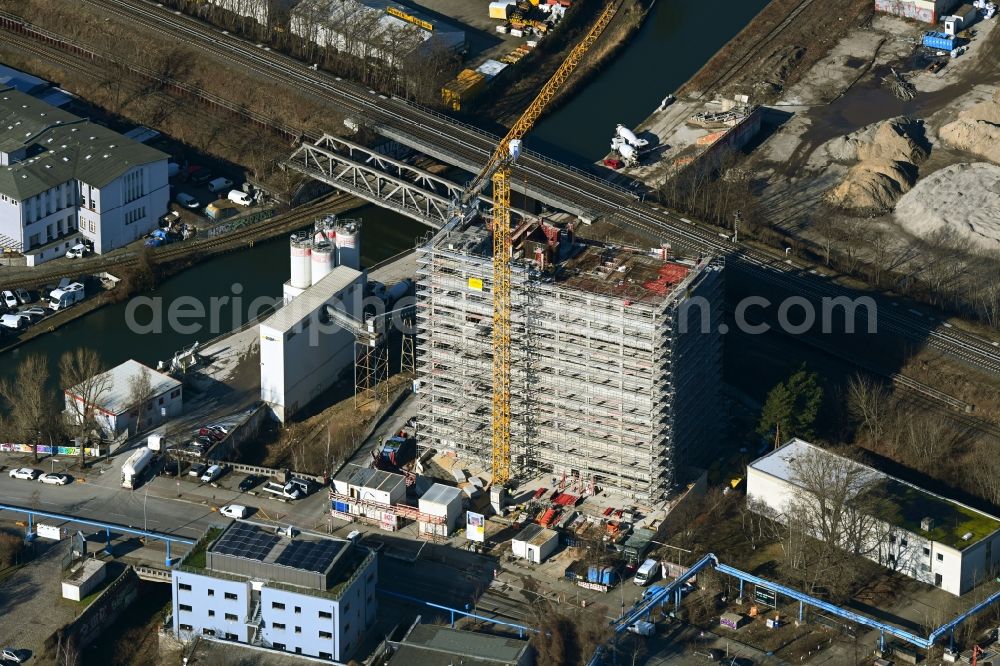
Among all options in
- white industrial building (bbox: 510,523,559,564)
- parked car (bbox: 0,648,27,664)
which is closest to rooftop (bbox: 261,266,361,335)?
white industrial building (bbox: 510,523,559,564)

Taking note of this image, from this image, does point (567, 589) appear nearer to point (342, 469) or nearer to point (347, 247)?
point (342, 469)

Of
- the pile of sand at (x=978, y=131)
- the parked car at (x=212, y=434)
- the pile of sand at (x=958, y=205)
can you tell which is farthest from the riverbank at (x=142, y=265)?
the pile of sand at (x=978, y=131)

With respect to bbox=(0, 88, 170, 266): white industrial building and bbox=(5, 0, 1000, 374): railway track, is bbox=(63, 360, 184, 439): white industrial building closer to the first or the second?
bbox=(0, 88, 170, 266): white industrial building

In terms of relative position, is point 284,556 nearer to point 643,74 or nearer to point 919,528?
point 919,528

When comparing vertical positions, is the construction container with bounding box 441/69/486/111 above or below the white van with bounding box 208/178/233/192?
above

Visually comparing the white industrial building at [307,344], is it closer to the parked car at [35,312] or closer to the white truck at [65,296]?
the white truck at [65,296]

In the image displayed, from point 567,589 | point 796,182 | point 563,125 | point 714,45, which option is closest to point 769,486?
point 567,589

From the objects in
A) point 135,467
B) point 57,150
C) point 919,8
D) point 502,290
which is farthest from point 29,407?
point 919,8
